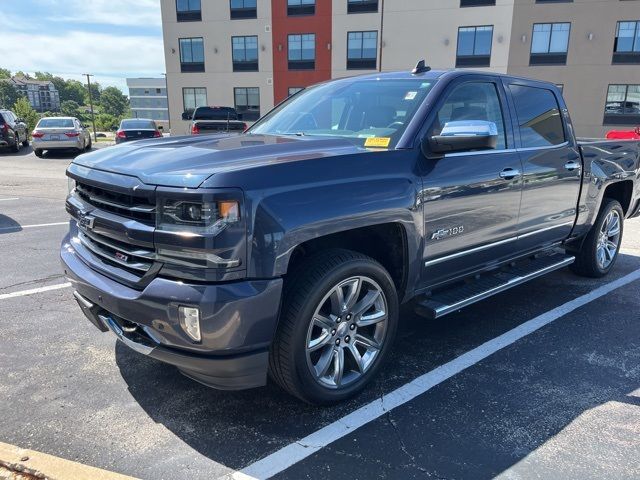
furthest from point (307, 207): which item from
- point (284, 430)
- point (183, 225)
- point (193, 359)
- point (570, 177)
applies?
point (570, 177)

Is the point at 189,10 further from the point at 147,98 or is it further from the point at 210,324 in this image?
the point at 147,98

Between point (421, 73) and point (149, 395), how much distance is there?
2943mm

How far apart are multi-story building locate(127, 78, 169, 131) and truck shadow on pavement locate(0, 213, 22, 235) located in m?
128

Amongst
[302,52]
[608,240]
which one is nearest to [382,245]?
[608,240]

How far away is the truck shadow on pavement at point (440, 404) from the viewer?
102 inches

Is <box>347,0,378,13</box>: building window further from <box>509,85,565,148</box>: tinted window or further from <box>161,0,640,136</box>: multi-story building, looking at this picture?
<box>509,85,565,148</box>: tinted window

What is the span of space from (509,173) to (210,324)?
2547mm

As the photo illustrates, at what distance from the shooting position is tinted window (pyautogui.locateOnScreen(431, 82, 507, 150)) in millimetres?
3506

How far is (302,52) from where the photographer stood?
34781 millimetres

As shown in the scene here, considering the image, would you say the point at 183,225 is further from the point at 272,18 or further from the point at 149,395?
the point at 272,18

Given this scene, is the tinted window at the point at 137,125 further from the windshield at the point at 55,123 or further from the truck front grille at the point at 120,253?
the truck front grille at the point at 120,253

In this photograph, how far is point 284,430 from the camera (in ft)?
9.13

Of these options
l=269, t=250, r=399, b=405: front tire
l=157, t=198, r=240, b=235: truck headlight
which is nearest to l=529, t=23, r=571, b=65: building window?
l=269, t=250, r=399, b=405: front tire

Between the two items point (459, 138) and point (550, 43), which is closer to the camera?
point (459, 138)
